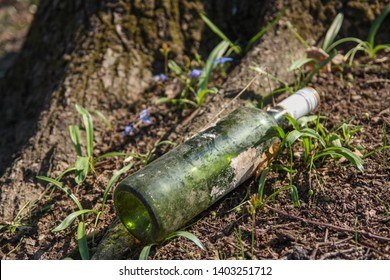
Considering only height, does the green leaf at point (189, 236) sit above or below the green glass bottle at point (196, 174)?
below

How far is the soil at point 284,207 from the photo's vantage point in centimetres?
260

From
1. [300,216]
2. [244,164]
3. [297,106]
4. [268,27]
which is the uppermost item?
[268,27]

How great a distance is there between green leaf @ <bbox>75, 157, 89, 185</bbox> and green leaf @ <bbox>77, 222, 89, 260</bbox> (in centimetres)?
Result: 38

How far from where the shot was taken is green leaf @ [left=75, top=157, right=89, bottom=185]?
3072 mm

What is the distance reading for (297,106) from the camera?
303 centimetres

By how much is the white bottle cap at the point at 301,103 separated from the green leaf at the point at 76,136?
1220mm

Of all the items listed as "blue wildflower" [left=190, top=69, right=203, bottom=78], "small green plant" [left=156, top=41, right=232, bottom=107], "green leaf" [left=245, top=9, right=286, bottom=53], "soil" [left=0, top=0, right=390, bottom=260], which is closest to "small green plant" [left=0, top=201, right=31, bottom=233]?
"soil" [left=0, top=0, right=390, bottom=260]

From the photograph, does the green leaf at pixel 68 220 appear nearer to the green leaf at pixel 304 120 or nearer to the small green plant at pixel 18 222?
the small green plant at pixel 18 222

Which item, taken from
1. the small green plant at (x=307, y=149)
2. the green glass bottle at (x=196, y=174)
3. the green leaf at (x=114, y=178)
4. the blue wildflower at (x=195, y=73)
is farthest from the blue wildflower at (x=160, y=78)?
the small green plant at (x=307, y=149)

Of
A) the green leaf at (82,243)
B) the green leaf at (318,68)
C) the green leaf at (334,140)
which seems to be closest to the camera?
the green leaf at (82,243)

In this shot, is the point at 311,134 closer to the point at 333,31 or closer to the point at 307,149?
the point at 307,149

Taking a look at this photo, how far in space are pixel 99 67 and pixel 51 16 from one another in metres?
0.73

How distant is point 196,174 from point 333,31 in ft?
5.57

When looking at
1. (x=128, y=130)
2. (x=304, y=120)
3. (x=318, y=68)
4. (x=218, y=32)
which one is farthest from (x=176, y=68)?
(x=304, y=120)
